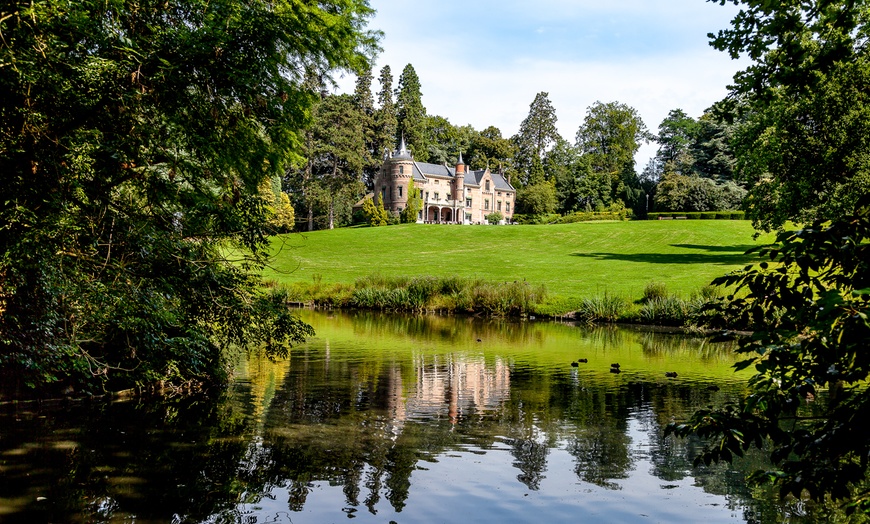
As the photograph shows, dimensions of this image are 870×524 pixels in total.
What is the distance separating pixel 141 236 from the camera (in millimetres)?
8773

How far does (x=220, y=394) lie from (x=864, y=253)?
12.4 m

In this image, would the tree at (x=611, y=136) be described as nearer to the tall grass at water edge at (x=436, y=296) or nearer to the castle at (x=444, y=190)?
the castle at (x=444, y=190)

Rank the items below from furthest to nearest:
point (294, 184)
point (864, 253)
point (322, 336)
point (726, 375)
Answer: point (294, 184), point (322, 336), point (726, 375), point (864, 253)

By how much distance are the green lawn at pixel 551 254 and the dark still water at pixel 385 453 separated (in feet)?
50.8

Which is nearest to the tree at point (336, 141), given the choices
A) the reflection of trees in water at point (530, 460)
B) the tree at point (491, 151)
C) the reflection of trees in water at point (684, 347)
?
the tree at point (491, 151)

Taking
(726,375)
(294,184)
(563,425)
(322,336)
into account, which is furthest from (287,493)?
(294,184)

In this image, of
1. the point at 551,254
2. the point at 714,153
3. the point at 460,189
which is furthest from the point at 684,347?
the point at 460,189

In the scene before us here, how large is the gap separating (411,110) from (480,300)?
219 ft

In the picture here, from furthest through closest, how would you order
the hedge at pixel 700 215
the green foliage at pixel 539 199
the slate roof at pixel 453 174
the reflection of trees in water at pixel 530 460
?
the slate roof at pixel 453 174 < the green foliage at pixel 539 199 < the hedge at pixel 700 215 < the reflection of trees in water at pixel 530 460

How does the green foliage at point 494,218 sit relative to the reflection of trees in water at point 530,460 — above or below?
above

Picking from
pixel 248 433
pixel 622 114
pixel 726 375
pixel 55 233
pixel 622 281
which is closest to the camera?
pixel 55 233

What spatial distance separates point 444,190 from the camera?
307 ft

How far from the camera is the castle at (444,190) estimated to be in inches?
3401

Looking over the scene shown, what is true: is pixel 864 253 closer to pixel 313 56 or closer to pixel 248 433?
pixel 248 433
